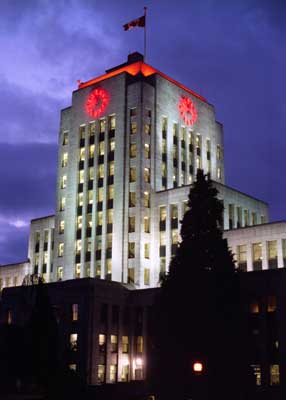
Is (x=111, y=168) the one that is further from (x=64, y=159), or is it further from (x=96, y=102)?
(x=96, y=102)

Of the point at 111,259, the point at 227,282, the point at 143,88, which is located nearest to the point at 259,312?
the point at 227,282

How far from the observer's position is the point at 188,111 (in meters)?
97.5

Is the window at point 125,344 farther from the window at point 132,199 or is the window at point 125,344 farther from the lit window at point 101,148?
the lit window at point 101,148

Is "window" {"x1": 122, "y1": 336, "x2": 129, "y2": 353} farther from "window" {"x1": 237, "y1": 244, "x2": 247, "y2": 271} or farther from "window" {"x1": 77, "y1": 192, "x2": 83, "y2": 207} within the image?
"window" {"x1": 77, "y1": 192, "x2": 83, "y2": 207}

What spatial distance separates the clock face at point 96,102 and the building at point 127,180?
6.1 inches

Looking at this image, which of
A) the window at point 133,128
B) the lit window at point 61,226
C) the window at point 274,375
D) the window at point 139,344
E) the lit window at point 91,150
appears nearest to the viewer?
the window at point 274,375

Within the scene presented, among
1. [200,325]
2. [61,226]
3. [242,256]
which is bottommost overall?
[200,325]

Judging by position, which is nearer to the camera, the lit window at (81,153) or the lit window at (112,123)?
the lit window at (112,123)

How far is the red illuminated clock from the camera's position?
96.2 meters

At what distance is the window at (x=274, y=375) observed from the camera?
199ft

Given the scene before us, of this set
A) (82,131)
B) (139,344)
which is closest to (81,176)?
(82,131)

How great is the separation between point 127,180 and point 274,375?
36432 millimetres

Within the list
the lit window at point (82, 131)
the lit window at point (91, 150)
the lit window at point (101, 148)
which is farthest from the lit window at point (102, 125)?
the lit window at point (82, 131)

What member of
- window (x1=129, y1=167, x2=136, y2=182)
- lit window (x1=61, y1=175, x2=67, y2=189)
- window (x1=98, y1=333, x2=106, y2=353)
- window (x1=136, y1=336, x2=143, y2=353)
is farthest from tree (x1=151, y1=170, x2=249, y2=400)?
lit window (x1=61, y1=175, x2=67, y2=189)
